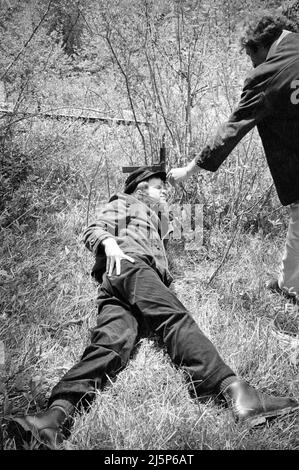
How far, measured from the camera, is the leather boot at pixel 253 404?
177 centimetres

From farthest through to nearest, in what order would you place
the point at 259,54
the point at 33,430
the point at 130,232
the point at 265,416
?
the point at 130,232 → the point at 259,54 → the point at 265,416 → the point at 33,430

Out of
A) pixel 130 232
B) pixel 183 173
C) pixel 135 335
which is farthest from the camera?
pixel 130 232

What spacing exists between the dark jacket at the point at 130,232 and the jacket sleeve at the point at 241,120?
0.65 m

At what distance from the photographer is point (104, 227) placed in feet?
8.67

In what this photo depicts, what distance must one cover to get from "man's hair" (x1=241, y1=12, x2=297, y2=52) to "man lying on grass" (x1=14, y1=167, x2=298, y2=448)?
1.05 m

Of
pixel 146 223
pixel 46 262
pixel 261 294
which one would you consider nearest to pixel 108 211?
pixel 146 223

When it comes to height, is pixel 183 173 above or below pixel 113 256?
above

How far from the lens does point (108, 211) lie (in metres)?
2.76

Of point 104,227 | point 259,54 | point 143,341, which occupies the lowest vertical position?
point 143,341

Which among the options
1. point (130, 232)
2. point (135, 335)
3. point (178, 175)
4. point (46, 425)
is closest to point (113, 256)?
point (130, 232)

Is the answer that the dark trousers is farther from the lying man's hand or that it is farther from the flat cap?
the flat cap

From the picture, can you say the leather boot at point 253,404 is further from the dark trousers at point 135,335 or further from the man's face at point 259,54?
the man's face at point 259,54

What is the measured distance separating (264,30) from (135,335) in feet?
5.72

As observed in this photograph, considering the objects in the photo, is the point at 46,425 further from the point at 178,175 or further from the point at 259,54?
the point at 259,54
